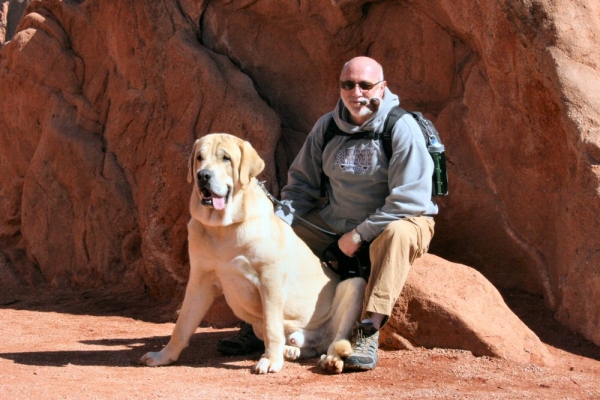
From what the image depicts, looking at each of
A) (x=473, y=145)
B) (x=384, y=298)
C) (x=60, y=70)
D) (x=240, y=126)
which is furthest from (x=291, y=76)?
(x=384, y=298)

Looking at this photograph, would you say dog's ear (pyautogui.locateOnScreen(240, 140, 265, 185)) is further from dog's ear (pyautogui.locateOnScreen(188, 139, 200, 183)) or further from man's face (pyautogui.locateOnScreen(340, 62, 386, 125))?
man's face (pyautogui.locateOnScreen(340, 62, 386, 125))

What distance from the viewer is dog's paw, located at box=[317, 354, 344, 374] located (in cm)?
509

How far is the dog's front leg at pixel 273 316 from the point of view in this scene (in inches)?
205

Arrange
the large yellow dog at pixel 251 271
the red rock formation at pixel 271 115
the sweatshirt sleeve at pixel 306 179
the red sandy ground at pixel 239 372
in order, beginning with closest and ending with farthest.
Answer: the red sandy ground at pixel 239 372
the large yellow dog at pixel 251 271
the sweatshirt sleeve at pixel 306 179
the red rock formation at pixel 271 115

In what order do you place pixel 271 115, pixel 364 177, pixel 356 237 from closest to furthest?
pixel 356 237, pixel 364 177, pixel 271 115

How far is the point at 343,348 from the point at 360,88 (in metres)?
1.82

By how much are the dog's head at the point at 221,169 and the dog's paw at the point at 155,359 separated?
1051mm

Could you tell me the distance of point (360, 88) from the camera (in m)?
5.77

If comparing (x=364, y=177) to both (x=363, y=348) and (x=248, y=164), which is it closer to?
(x=248, y=164)

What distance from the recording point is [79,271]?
27.9 feet

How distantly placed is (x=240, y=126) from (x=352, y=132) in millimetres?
1888

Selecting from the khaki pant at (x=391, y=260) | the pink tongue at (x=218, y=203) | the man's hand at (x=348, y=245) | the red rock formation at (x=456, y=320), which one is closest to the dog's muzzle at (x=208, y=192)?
the pink tongue at (x=218, y=203)

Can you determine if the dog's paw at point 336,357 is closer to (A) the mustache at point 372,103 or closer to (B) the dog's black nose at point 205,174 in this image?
(B) the dog's black nose at point 205,174

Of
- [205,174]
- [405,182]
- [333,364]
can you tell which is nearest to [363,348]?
[333,364]
